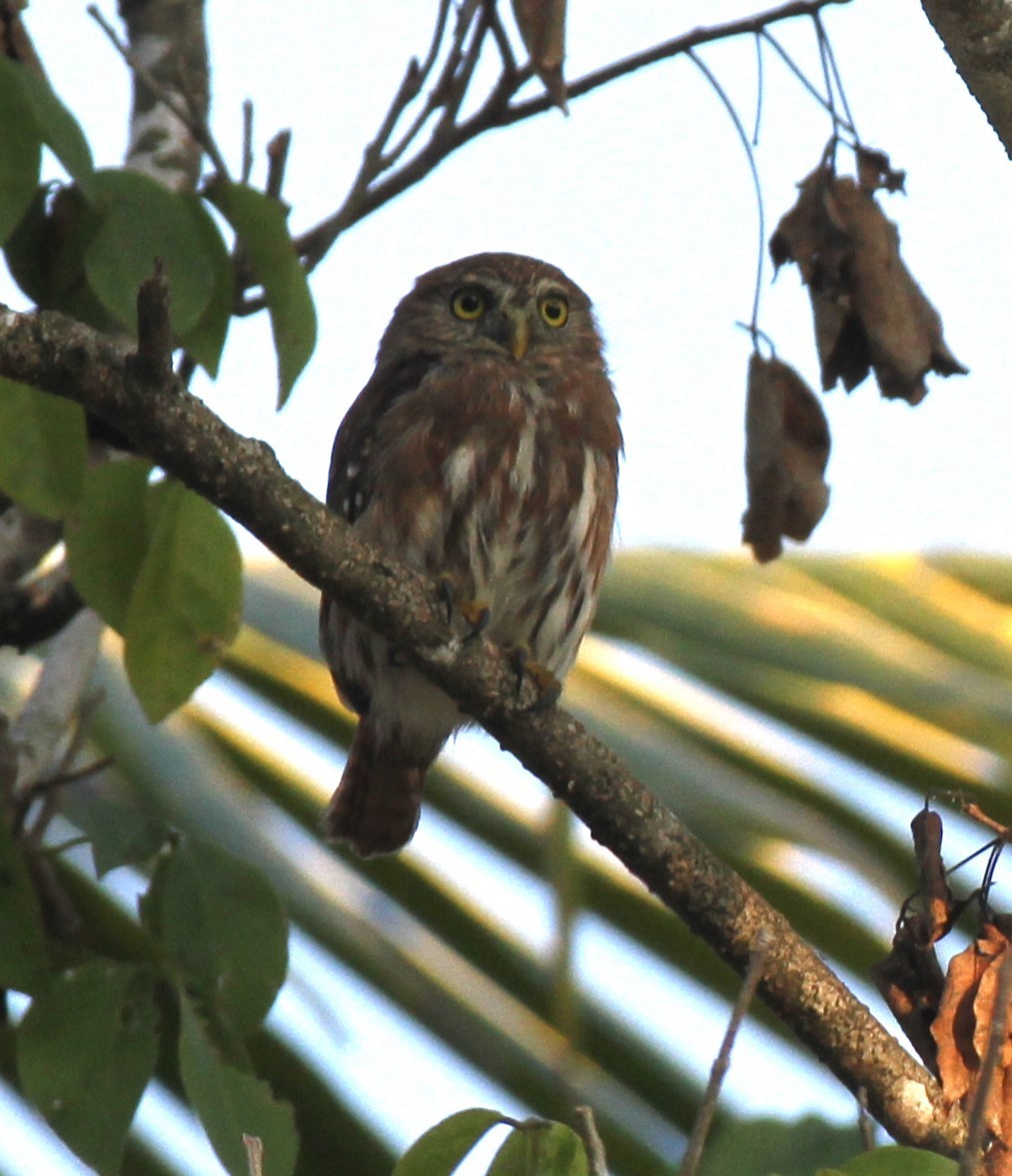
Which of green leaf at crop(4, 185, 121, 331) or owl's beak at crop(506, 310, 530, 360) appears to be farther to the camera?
owl's beak at crop(506, 310, 530, 360)

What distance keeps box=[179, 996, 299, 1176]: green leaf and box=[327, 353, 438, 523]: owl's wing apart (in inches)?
68.6

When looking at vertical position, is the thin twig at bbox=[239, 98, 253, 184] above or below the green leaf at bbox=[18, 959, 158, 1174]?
above

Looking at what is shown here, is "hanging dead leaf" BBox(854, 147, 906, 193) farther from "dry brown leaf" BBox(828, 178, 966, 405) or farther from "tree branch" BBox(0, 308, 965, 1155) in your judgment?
"tree branch" BBox(0, 308, 965, 1155)

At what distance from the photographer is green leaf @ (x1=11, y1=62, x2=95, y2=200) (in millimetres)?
2781

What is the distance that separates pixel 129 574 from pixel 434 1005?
1.69 metres

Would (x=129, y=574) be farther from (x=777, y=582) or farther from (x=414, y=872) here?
(x=777, y=582)

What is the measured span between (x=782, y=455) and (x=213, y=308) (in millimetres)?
1040

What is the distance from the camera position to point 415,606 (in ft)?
9.80

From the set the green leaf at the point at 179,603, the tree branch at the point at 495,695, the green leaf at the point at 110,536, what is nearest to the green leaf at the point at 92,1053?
the green leaf at the point at 179,603

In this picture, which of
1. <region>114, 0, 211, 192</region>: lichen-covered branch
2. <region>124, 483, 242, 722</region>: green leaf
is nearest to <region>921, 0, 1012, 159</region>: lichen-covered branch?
<region>124, 483, 242, 722</region>: green leaf

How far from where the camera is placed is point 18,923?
3.07 meters

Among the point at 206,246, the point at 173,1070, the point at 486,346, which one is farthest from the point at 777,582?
the point at 206,246

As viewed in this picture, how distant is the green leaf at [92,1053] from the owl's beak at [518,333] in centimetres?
218

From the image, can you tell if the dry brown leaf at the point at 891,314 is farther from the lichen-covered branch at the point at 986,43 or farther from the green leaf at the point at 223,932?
the green leaf at the point at 223,932
